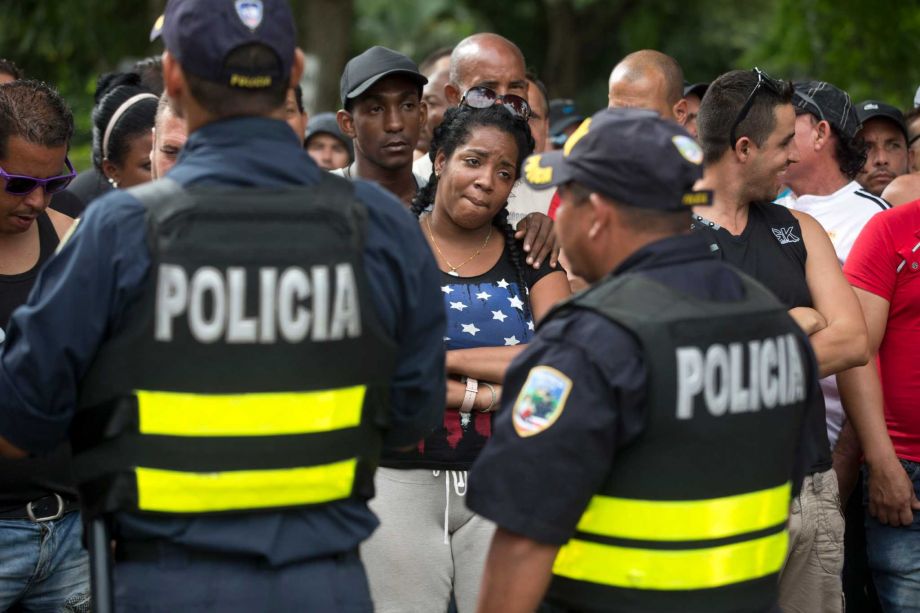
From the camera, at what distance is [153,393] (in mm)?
2717

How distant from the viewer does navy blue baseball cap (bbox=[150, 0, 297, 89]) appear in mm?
2812

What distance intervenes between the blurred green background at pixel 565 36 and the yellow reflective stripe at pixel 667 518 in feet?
33.2

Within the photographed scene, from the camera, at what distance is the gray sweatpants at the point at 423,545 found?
4.21m

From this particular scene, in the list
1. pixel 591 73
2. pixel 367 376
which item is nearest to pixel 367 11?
pixel 591 73

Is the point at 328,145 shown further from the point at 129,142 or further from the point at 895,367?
the point at 895,367

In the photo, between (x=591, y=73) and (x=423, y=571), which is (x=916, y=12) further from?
(x=591, y=73)

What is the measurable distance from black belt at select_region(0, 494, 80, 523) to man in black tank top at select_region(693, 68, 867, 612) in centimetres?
234

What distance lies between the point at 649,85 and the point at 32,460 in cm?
337

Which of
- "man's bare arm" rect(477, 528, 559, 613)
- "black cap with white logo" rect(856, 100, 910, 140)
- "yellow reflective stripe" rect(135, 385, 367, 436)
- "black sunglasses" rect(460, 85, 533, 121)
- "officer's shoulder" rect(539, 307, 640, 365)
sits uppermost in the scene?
"black cap with white logo" rect(856, 100, 910, 140)

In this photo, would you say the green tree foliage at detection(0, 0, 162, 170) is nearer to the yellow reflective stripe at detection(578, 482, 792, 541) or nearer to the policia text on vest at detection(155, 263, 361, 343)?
the policia text on vest at detection(155, 263, 361, 343)

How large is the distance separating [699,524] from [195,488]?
3.63ft

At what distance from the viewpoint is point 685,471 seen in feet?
9.10

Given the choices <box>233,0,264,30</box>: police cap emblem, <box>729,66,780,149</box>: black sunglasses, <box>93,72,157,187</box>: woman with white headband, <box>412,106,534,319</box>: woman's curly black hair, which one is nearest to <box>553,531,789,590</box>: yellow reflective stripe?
<box>233,0,264,30</box>: police cap emblem

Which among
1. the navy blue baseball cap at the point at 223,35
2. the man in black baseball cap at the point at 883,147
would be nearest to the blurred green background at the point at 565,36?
the man in black baseball cap at the point at 883,147
